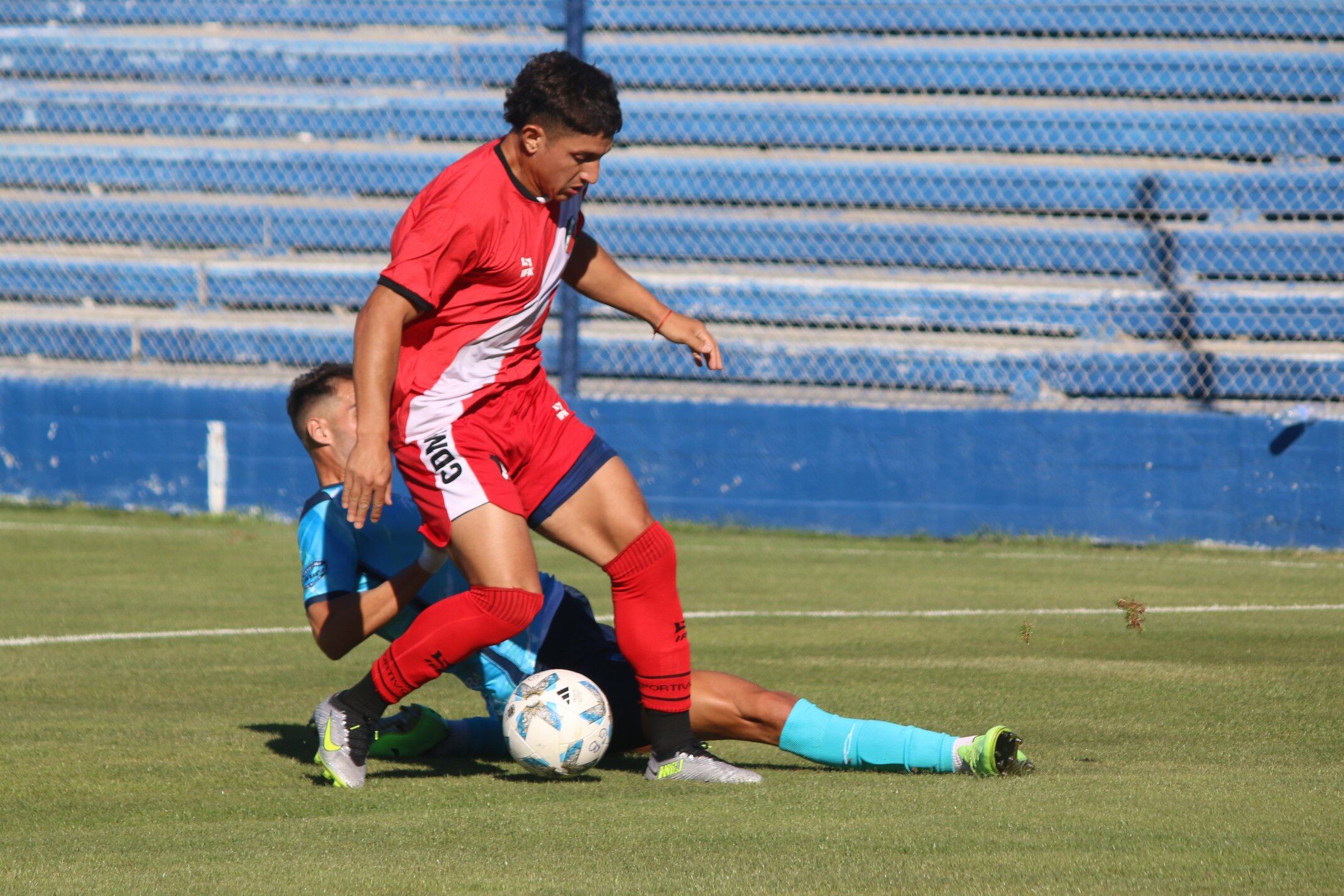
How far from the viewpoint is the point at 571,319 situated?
10992mm

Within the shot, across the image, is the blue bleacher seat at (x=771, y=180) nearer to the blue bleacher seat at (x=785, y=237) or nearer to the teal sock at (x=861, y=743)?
the blue bleacher seat at (x=785, y=237)

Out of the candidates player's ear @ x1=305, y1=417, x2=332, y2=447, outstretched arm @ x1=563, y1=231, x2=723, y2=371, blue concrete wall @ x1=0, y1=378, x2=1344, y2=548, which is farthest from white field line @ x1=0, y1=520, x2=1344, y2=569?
player's ear @ x1=305, y1=417, x2=332, y2=447

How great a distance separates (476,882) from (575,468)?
1407 millimetres

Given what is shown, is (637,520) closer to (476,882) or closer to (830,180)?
(476,882)

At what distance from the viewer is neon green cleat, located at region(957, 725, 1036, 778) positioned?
12.5 feet

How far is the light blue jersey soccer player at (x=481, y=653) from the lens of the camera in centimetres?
400

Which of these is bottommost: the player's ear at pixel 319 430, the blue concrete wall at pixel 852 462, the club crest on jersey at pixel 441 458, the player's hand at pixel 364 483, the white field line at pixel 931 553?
the player's hand at pixel 364 483

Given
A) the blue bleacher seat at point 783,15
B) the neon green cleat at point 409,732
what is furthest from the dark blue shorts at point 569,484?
the blue bleacher seat at point 783,15

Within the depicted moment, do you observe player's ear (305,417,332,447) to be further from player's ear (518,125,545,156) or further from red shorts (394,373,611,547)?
player's ear (518,125,545,156)

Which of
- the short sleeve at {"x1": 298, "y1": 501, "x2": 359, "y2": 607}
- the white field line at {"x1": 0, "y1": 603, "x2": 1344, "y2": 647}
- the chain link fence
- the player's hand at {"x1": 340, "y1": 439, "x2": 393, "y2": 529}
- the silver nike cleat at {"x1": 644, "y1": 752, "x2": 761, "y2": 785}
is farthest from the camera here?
the chain link fence

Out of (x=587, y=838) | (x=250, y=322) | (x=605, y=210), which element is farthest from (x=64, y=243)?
(x=587, y=838)

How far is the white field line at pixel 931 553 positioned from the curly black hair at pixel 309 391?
5084mm

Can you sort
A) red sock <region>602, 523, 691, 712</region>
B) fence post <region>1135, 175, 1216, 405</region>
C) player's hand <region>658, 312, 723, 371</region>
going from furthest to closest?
fence post <region>1135, 175, 1216, 405</region> < player's hand <region>658, 312, 723, 371</region> < red sock <region>602, 523, 691, 712</region>

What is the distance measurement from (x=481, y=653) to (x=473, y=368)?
2.55ft
